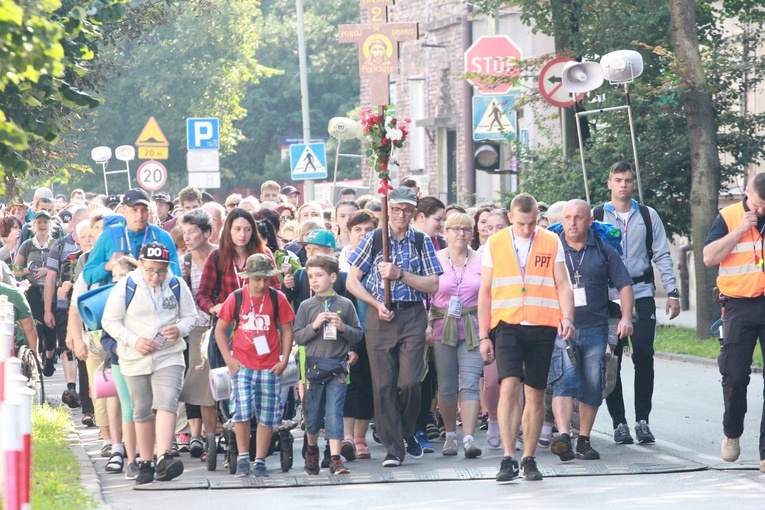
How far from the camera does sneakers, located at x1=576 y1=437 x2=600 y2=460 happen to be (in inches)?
439

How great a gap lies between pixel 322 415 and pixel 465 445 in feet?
4.00

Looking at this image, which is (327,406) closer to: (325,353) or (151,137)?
(325,353)

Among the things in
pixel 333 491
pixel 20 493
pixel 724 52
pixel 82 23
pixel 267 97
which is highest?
pixel 267 97

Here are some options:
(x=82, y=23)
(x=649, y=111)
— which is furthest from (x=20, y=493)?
(x=649, y=111)

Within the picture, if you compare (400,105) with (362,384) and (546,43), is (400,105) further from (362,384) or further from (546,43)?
(362,384)

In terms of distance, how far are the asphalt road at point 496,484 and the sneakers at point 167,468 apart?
0.23ft

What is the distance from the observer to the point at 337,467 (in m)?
10.7

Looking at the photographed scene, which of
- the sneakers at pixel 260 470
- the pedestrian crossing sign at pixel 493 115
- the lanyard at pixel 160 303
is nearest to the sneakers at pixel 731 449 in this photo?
the sneakers at pixel 260 470

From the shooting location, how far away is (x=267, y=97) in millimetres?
73562

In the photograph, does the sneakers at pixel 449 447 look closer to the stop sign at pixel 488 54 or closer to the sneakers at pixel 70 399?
the sneakers at pixel 70 399

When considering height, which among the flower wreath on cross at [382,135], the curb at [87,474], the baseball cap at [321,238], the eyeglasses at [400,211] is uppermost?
the flower wreath on cross at [382,135]

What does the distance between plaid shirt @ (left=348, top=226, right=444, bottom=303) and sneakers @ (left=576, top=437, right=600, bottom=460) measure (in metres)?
1.53

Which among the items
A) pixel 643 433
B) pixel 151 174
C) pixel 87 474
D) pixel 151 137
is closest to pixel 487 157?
pixel 643 433

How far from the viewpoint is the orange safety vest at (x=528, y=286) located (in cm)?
1022
